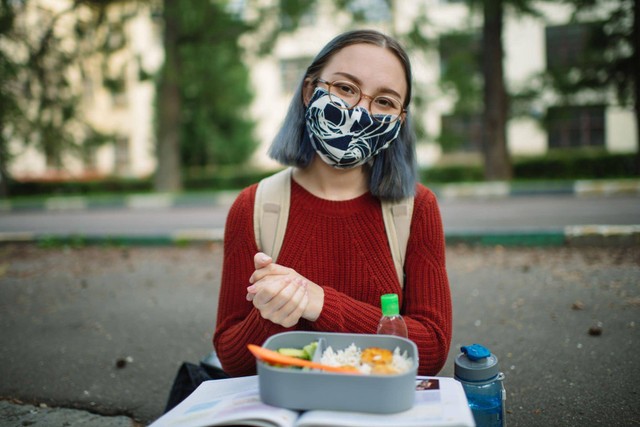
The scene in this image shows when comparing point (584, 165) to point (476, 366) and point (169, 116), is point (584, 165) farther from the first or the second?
point (476, 366)

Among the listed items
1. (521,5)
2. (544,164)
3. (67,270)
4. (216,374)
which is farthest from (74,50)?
(544,164)

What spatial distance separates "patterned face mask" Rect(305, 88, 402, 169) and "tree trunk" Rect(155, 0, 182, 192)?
50.3ft

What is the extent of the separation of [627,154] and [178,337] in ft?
67.1

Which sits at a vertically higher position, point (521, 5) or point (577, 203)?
point (521, 5)

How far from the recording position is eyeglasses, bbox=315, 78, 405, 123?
1802 mm

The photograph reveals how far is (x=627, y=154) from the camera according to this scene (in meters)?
19.4

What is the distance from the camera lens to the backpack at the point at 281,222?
1827 mm

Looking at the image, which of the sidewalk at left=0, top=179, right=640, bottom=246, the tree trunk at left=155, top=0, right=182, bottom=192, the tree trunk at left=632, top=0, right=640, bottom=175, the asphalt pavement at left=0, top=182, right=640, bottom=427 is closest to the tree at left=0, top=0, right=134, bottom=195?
the sidewalk at left=0, top=179, right=640, bottom=246

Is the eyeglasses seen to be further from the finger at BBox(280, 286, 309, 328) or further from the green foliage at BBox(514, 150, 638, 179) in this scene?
the green foliage at BBox(514, 150, 638, 179)

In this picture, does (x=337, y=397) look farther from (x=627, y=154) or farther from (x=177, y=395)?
(x=627, y=154)

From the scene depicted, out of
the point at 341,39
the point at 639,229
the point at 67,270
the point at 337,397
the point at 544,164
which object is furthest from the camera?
the point at 544,164

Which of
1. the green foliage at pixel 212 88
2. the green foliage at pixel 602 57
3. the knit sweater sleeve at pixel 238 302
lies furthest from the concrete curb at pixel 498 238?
the green foliage at pixel 602 57

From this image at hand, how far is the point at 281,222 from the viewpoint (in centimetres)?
183

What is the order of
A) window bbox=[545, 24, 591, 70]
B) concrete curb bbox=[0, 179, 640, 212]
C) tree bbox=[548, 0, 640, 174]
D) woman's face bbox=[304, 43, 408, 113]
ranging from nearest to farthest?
woman's face bbox=[304, 43, 408, 113] → concrete curb bbox=[0, 179, 640, 212] → tree bbox=[548, 0, 640, 174] → window bbox=[545, 24, 591, 70]
